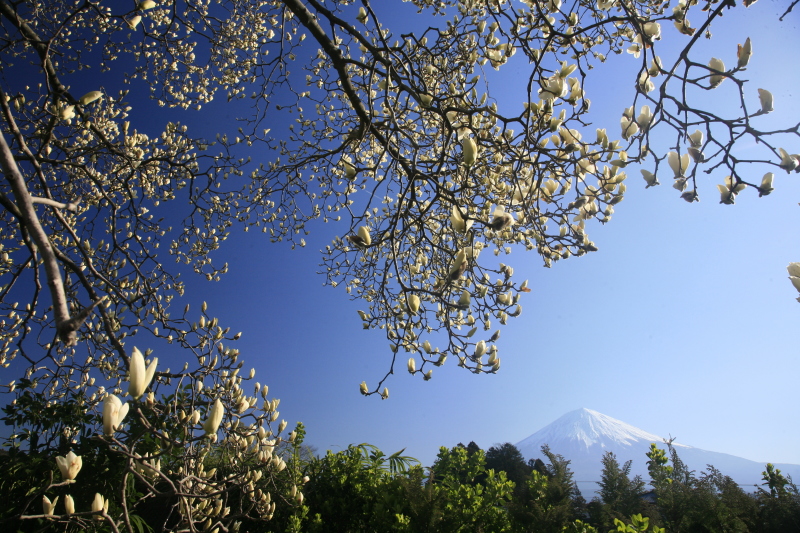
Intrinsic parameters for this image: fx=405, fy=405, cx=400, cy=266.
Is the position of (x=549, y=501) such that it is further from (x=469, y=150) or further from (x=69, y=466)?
(x=69, y=466)

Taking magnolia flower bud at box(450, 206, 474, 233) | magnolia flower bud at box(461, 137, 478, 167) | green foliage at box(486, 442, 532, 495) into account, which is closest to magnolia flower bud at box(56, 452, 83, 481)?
magnolia flower bud at box(450, 206, 474, 233)

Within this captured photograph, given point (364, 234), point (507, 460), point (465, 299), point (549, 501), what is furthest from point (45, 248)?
point (507, 460)

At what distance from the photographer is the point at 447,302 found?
5.64 feet

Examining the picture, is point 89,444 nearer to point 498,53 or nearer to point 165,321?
point 165,321

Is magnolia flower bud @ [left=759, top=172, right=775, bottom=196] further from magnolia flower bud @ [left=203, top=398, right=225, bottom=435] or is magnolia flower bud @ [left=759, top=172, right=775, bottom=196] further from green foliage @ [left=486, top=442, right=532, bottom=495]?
green foliage @ [left=486, top=442, right=532, bottom=495]

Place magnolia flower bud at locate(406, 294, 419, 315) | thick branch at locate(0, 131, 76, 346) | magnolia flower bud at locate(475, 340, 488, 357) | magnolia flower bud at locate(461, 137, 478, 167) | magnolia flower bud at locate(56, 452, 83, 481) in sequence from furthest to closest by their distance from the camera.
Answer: magnolia flower bud at locate(475, 340, 488, 357), magnolia flower bud at locate(406, 294, 419, 315), magnolia flower bud at locate(461, 137, 478, 167), magnolia flower bud at locate(56, 452, 83, 481), thick branch at locate(0, 131, 76, 346)

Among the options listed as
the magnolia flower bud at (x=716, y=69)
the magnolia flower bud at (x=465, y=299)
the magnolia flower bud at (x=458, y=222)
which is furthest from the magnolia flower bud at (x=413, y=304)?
the magnolia flower bud at (x=716, y=69)

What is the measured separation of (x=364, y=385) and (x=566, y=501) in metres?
1.13

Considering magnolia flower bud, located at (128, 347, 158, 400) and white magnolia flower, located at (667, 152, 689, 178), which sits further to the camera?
white magnolia flower, located at (667, 152, 689, 178)

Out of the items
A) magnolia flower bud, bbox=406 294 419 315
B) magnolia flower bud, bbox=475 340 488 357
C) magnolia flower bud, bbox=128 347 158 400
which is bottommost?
magnolia flower bud, bbox=128 347 158 400

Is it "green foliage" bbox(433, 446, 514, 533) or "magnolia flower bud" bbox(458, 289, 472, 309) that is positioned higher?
"magnolia flower bud" bbox(458, 289, 472, 309)

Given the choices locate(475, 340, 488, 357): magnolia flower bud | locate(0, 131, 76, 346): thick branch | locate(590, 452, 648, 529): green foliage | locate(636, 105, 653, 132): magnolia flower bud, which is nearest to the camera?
locate(0, 131, 76, 346): thick branch

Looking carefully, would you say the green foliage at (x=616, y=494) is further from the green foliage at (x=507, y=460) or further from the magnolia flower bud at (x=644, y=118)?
the green foliage at (x=507, y=460)

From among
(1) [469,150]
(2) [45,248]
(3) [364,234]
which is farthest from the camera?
(3) [364,234]
